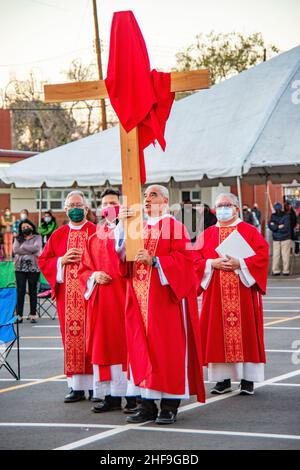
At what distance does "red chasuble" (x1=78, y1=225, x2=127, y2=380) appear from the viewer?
893 centimetres

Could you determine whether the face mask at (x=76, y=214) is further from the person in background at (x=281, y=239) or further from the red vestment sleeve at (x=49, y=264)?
the person in background at (x=281, y=239)

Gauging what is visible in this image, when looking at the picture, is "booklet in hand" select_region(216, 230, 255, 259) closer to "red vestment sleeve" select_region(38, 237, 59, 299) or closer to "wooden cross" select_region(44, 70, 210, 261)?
"red vestment sleeve" select_region(38, 237, 59, 299)

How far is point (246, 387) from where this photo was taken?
9531 mm

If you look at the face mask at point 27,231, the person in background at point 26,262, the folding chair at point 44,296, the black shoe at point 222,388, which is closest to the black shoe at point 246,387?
the black shoe at point 222,388

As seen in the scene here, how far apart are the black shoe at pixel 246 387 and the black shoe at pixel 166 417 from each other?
1.50 meters

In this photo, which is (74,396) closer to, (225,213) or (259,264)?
(259,264)

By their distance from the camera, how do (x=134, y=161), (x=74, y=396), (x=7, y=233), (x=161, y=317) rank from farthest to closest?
(x=7, y=233)
(x=74, y=396)
(x=161, y=317)
(x=134, y=161)

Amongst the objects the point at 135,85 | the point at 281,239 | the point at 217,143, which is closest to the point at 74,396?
the point at 135,85

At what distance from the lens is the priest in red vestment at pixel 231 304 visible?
9656 millimetres

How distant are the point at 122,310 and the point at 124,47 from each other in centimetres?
249

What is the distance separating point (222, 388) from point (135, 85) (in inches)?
131

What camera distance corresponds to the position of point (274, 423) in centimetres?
798

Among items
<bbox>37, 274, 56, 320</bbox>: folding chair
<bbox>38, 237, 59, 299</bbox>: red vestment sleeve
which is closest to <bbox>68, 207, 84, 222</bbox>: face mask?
<bbox>38, 237, 59, 299</bbox>: red vestment sleeve
